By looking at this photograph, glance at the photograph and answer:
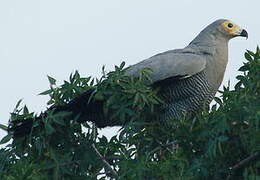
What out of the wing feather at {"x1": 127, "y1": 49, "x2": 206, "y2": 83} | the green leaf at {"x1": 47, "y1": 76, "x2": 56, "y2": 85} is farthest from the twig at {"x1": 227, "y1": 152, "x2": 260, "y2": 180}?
the wing feather at {"x1": 127, "y1": 49, "x2": 206, "y2": 83}

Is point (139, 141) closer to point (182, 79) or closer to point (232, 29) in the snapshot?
point (182, 79)

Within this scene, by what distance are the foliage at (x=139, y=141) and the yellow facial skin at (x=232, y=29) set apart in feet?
8.78

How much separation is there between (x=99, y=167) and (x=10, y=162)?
817 mm

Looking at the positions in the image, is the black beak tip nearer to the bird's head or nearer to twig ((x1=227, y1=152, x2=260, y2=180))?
the bird's head

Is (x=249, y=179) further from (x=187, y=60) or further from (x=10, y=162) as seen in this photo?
(x=187, y=60)

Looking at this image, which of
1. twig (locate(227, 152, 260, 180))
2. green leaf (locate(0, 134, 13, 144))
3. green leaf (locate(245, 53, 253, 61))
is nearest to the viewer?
twig (locate(227, 152, 260, 180))

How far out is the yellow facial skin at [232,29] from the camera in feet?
34.1

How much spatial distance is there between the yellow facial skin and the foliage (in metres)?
2.68

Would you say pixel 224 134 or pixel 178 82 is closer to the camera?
pixel 224 134

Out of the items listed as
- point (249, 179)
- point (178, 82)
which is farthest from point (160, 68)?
point (249, 179)

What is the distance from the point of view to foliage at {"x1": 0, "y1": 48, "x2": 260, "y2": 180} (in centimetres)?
652

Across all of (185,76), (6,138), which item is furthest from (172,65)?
(6,138)

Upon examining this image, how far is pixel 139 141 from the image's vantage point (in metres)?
7.38

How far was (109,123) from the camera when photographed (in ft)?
29.3
